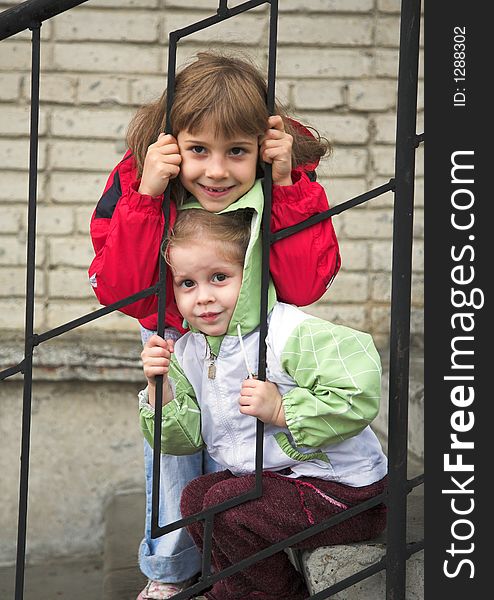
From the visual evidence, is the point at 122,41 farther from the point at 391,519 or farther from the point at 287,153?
the point at 391,519

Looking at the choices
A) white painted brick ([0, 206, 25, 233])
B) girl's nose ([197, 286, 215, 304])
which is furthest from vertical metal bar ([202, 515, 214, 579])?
white painted brick ([0, 206, 25, 233])

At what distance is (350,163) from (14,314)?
146cm

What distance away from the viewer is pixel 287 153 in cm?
196

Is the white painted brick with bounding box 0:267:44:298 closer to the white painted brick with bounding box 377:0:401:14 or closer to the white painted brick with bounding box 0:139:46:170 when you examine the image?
the white painted brick with bounding box 0:139:46:170

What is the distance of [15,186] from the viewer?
3.90 metres

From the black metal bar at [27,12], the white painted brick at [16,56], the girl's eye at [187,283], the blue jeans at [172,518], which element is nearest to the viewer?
the black metal bar at [27,12]

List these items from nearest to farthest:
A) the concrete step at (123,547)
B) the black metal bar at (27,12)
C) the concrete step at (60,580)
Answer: the black metal bar at (27,12)
the concrete step at (123,547)
the concrete step at (60,580)

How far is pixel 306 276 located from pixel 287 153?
10.7 inches

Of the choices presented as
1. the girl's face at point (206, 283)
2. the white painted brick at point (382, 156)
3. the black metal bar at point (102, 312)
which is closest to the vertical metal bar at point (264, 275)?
the girl's face at point (206, 283)

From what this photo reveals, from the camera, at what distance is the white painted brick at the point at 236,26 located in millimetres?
3859

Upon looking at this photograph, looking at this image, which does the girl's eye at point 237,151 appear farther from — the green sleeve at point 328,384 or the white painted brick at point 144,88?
the white painted brick at point 144,88

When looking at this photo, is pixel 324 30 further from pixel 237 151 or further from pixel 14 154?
pixel 237 151

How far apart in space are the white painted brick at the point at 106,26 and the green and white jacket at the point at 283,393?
2.03 meters

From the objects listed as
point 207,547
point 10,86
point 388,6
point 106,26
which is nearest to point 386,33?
point 388,6
